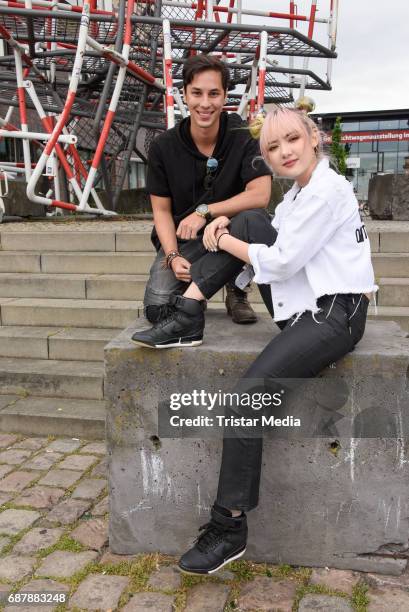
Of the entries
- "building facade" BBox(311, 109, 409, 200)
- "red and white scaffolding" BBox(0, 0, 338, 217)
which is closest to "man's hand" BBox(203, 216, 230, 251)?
"red and white scaffolding" BBox(0, 0, 338, 217)

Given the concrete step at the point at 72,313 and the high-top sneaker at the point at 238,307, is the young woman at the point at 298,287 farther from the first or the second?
the concrete step at the point at 72,313

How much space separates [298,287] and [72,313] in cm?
296

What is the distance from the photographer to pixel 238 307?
3164 mm

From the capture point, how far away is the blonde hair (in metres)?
2.43

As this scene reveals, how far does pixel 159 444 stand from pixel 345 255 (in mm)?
1158

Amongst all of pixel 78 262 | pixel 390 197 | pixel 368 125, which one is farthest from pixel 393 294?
pixel 368 125

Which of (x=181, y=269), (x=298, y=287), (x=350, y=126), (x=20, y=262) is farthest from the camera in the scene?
(x=350, y=126)

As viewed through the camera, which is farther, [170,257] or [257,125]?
[170,257]

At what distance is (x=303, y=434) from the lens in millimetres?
2553

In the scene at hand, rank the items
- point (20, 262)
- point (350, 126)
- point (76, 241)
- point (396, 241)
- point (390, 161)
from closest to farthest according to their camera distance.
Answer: point (396, 241) < point (20, 262) < point (76, 241) < point (350, 126) < point (390, 161)

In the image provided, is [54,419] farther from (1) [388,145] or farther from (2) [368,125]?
(1) [388,145]

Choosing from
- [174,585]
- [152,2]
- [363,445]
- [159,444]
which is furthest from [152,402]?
[152,2]

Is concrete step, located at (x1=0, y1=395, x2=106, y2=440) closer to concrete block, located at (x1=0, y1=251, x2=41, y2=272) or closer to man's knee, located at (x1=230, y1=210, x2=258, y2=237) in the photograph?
man's knee, located at (x1=230, y1=210, x2=258, y2=237)

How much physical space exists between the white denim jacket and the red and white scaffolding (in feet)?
16.8
